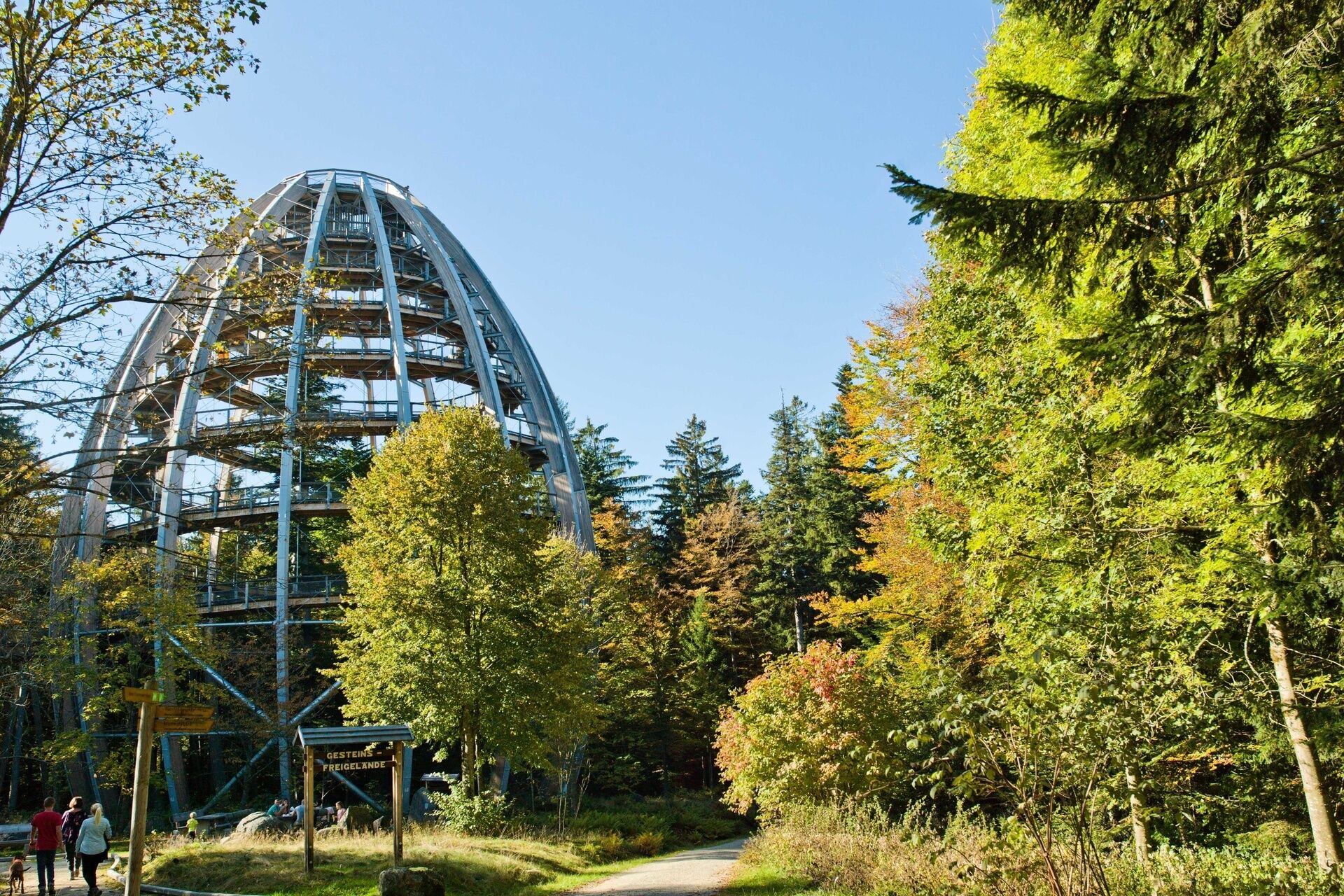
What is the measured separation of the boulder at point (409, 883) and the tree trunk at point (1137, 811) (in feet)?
23.6

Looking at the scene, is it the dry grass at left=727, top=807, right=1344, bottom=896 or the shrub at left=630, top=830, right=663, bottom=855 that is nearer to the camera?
the dry grass at left=727, top=807, right=1344, bottom=896

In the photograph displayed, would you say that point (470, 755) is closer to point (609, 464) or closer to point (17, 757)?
point (17, 757)

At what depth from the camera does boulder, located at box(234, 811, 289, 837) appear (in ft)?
51.4

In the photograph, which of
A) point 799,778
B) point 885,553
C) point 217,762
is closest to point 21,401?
point 799,778

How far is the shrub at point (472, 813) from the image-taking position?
15.8 m

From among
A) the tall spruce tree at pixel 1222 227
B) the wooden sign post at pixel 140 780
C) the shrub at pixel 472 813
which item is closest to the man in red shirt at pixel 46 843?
the wooden sign post at pixel 140 780

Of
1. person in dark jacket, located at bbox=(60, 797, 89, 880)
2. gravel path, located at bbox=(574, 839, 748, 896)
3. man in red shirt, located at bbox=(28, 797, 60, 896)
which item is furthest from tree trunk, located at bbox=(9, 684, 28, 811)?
gravel path, located at bbox=(574, 839, 748, 896)

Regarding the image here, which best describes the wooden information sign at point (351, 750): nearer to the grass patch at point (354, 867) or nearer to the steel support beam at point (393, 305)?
the grass patch at point (354, 867)

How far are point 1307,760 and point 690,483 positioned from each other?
37.5 m

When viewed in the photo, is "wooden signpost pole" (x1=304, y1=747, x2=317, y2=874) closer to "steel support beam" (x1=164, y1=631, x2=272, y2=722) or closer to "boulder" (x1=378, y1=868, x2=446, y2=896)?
"boulder" (x1=378, y1=868, x2=446, y2=896)

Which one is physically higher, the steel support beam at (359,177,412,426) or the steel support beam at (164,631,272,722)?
the steel support beam at (359,177,412,426)

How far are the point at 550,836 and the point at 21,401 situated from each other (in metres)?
12.8

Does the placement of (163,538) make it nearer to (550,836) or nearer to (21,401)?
(550,836)

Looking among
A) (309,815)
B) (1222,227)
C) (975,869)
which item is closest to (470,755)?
(309,815)
